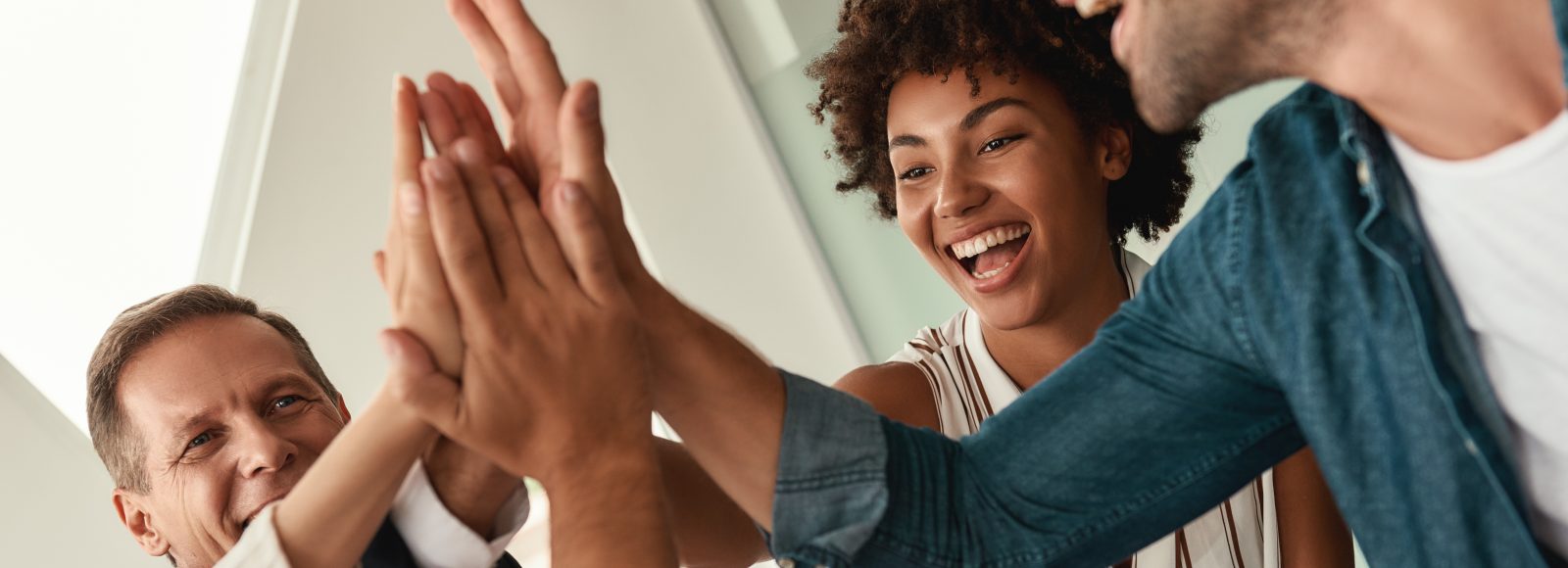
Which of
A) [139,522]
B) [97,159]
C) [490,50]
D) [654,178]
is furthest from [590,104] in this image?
[654,178]

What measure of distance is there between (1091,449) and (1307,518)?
64 centimetres

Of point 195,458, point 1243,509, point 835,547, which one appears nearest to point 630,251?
point 835,547

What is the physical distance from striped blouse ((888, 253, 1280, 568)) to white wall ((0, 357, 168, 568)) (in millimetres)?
1514

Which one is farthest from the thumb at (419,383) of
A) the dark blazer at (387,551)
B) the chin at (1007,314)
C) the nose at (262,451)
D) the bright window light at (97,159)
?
the bright window light at (97,159)

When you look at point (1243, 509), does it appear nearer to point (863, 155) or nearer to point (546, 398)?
point (863, 155)

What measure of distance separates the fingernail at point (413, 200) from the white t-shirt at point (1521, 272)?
0.76 meters

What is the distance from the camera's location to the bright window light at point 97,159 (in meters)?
2.53

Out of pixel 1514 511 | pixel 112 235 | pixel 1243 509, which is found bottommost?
pixel 1243 509

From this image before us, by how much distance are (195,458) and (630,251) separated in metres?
0.53

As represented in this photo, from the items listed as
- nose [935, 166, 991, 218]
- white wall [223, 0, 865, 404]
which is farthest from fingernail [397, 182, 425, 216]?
white wall [223, 0, 865, 404]

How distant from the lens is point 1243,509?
163 cm

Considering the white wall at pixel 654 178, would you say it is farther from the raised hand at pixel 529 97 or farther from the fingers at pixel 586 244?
the fingers at pixel 586 244

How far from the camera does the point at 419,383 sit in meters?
0.93

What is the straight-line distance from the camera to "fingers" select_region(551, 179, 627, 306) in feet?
3.09
